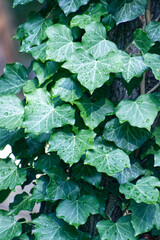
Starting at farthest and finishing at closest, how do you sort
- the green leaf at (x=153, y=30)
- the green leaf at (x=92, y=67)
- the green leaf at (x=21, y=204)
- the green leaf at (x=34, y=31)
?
the green leaf at (x=21, y=204) < the green leaf at (x=34, y=31) < the green leaf at (x=153, y=30) < the green leaf at (x=92, y=67)

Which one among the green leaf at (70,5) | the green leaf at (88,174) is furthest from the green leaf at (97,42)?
the green leaf at (88,174)

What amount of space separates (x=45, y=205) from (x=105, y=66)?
788mm

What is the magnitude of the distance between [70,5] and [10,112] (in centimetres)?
49

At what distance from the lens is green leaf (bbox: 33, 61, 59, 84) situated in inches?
46.8

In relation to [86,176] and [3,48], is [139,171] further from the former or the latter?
[3,48]

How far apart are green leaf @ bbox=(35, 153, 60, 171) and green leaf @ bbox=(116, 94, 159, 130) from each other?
0.37 metres

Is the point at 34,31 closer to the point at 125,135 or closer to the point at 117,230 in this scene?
the point at 125,135

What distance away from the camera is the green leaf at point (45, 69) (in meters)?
1.19

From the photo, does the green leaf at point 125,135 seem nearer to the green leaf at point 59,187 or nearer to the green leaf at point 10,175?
the green leaf at point 59,187

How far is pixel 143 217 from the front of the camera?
1.18m

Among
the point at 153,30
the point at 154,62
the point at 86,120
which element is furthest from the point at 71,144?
the point at 153,30

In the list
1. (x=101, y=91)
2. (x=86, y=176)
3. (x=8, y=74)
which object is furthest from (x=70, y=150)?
(x=8, y=74)

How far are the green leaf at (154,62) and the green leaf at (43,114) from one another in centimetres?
32

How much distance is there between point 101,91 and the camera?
48.2 inches
